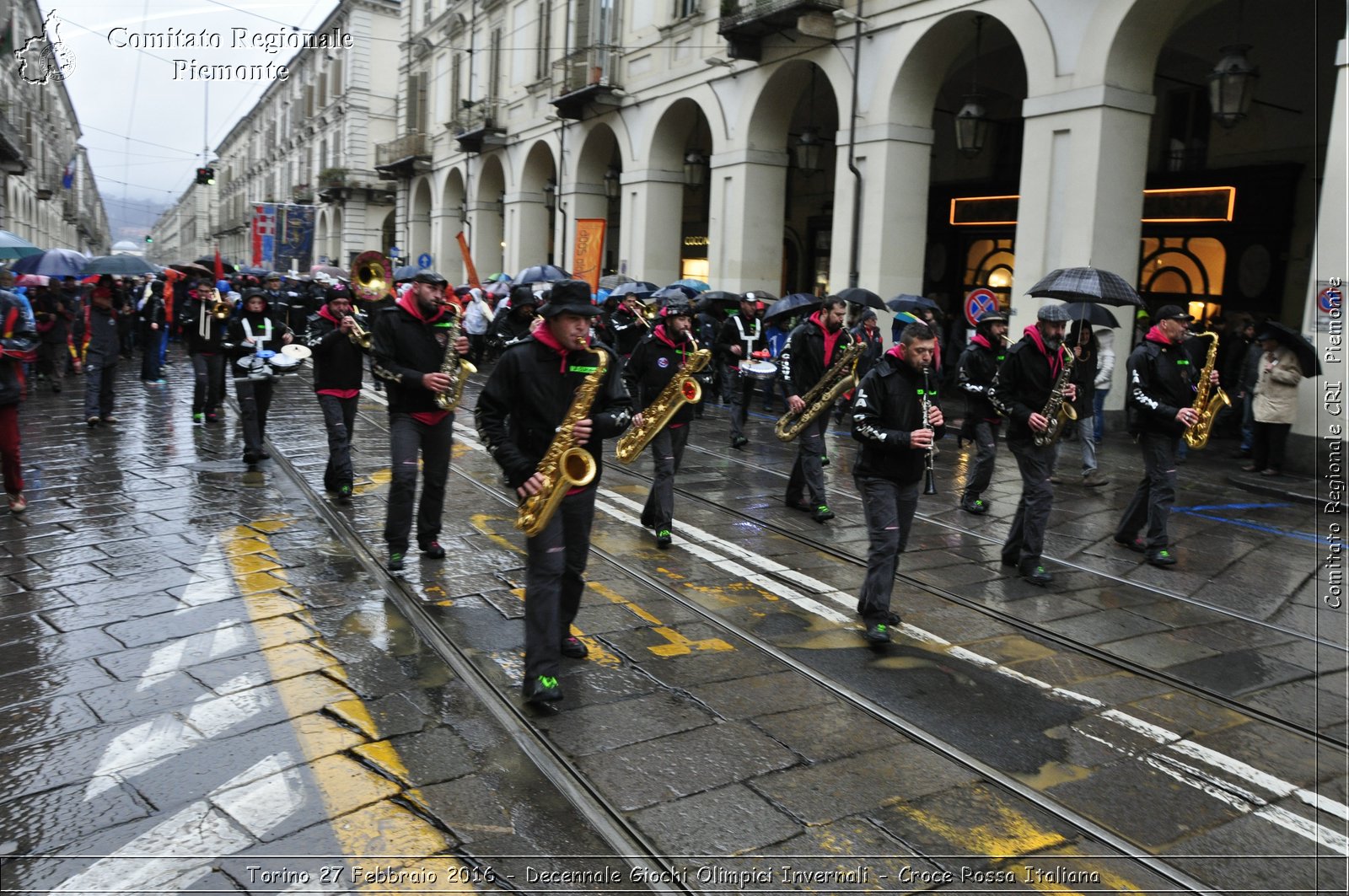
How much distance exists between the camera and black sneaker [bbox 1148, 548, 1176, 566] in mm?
7438

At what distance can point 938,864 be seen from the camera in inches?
135

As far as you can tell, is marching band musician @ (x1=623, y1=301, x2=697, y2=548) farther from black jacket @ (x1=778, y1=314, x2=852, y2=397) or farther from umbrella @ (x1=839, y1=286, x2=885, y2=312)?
umbrella @ (x1=839, y1=286, x2=885, y2=312)

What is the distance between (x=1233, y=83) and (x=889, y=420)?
894 centimetres

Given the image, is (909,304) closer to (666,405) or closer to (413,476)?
(666,405)

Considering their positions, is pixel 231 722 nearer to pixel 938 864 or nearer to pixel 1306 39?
pixel 938 864

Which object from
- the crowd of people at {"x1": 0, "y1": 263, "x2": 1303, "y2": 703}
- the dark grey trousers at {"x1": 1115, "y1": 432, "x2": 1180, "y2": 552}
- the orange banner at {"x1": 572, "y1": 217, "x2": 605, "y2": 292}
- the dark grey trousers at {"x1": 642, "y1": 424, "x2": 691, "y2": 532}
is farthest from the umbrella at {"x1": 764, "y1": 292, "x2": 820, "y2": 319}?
the orange banner at {"x1": 572, "y1": 217, "x2": 605, "y2": 292}

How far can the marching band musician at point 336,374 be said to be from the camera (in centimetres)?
865

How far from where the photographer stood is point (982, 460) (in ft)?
30.1

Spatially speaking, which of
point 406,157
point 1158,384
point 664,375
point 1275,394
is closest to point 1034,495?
point 1158,384

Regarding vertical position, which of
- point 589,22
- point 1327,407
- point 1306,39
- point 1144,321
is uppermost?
point 589,22

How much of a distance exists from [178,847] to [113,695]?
154 cm

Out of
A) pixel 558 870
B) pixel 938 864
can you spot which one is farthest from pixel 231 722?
pixel 938 864

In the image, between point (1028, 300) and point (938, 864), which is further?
point (1028, 300)

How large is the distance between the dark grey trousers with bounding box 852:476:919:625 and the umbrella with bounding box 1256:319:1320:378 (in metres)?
6.78
